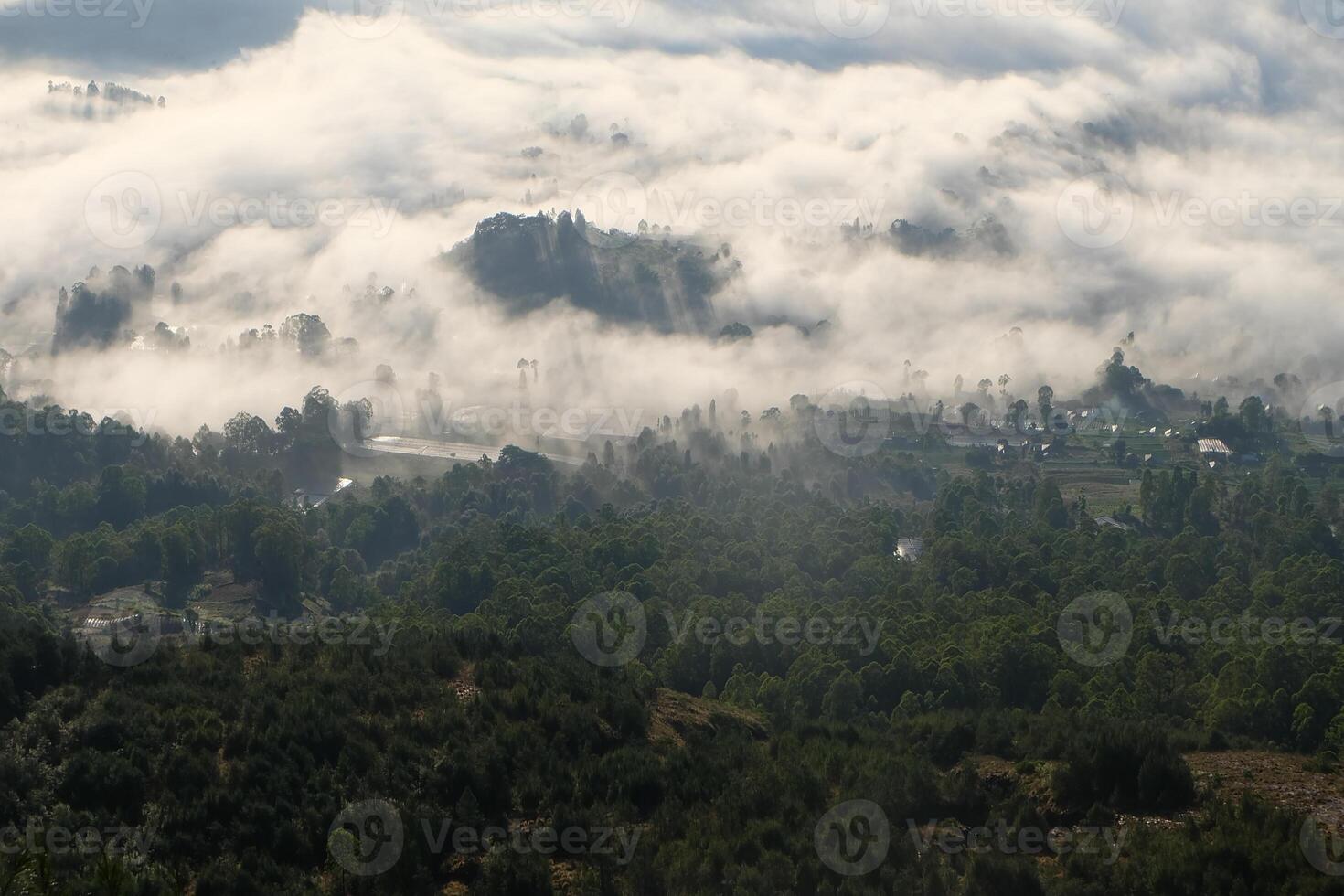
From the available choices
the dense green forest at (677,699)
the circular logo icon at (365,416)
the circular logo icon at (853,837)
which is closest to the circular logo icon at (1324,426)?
the dense green forest at (677,699)

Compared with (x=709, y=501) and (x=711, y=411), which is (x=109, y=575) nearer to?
(x=709, y=501)

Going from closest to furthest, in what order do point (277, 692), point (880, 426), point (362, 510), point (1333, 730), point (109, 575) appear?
1. point (277, 692)
2. point (1333, 730)
3. point (109, 575)
4. point (362, 510)
5. point (880, 426)

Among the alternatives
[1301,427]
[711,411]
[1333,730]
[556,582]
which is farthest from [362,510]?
[1301,427]

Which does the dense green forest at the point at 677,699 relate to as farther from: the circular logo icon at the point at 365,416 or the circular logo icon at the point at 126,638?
the circular logo icon at the point at 365,416

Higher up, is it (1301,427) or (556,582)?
(1301,427)

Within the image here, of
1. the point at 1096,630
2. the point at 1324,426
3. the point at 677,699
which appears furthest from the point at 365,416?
the point at 677,699

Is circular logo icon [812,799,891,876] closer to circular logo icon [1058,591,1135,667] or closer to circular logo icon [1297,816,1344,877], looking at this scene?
circular logo icon [1297,816,1344,877]

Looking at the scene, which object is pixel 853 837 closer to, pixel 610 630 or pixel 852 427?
pixel 610 630

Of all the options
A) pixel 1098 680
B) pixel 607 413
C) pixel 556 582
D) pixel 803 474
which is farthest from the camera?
pixel 607 413
